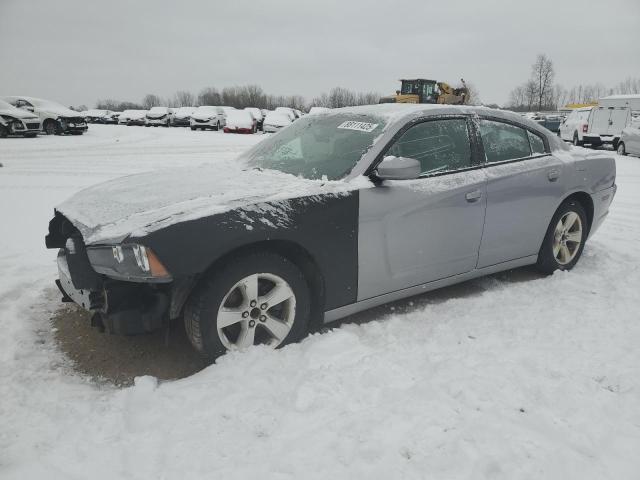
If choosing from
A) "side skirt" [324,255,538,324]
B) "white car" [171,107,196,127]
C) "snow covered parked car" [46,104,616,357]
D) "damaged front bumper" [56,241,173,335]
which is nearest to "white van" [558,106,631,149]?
"snow covered parked car" [46,104,616,357]

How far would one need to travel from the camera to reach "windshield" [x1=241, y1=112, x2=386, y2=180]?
317 centimetres

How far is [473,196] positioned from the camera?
345 cm

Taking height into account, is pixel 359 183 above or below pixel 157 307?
above

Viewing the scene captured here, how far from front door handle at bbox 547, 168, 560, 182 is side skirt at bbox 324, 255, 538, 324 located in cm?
66

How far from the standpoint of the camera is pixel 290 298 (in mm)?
2807

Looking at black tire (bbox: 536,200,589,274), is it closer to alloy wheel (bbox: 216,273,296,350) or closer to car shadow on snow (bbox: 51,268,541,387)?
car shadow on snow (bbox: 51,268,541,387)

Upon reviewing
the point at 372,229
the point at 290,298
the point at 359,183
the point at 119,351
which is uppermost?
the point at 359,183

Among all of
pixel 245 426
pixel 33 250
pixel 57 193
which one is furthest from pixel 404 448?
pixel 57 193

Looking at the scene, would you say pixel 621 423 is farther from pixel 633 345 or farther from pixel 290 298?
pixel 290 298

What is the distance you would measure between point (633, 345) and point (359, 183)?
1.96 m

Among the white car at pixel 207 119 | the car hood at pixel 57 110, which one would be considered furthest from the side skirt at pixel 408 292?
the white car at pixel 207 119

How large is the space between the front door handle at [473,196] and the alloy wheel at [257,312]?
148 cm

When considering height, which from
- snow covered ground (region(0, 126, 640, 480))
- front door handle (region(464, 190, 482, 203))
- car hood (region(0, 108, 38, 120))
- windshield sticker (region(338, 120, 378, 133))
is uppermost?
car hood (region(0, 108, 38, 120))

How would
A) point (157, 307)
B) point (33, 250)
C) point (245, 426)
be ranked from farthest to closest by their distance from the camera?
point (33, 250) → point (157, 307) → point (245, 426)
